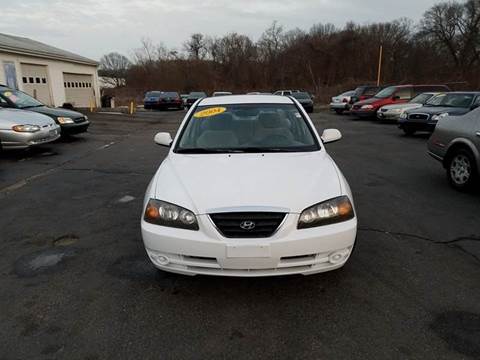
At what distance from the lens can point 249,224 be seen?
2607mm

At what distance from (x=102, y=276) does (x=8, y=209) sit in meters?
2.82

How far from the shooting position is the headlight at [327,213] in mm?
2693

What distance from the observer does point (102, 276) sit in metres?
3.31

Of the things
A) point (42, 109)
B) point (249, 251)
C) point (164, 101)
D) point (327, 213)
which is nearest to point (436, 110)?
point (327, 213)

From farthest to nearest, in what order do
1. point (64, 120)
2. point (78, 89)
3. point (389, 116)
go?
point (78, 89)
point (389, 116)
point (64, 120)

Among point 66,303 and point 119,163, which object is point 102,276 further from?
point 119,163

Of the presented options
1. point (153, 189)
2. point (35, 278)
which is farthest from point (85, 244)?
point (153, 189)

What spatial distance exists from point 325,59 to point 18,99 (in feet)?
178

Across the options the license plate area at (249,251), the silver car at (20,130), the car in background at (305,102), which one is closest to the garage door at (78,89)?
the car in background at (305,102)

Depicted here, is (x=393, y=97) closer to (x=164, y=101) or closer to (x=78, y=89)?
(x=164, y=101)

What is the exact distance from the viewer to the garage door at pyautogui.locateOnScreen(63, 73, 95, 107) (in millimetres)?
25250

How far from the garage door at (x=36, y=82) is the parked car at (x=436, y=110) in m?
19.1

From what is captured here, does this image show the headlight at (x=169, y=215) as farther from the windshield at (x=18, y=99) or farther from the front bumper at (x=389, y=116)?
the front bumper at (x=389, y=116)

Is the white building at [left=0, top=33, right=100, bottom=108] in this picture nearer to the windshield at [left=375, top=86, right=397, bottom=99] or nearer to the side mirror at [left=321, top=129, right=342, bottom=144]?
the windshield at [left=375, top=86, right=397, bottom=99]
